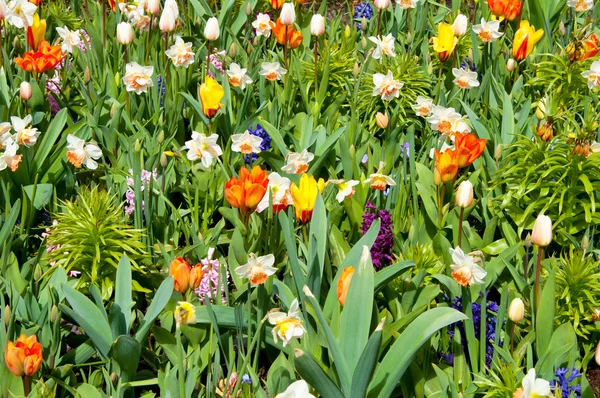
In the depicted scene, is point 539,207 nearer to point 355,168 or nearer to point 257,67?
point 355,168

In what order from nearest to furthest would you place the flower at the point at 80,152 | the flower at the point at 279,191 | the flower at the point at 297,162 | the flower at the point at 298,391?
the flower at the point at 298,391 → the flower at the point at 279,191 → the flower at the point at 297,162 → the flower at the point at 80,152

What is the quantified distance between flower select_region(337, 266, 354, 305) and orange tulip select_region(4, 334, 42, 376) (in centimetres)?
65

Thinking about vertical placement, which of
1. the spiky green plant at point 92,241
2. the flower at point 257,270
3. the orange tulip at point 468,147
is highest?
the orange tulip at point 468,147

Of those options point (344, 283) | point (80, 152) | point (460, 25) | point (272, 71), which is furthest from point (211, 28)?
point (344, 283)

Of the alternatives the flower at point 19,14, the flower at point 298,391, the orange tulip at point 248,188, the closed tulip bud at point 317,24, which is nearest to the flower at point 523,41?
the closed tulip bud at point 317,24

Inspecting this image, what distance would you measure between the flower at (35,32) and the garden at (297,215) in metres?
0.01

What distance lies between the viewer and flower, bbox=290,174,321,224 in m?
1.92

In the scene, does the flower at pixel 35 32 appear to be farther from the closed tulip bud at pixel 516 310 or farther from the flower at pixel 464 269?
the closed tulip bud at pixel 516 310

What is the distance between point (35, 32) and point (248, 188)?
1479mm

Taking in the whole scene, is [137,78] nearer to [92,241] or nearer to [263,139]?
[263,139]

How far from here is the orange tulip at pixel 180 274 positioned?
5.71 feet

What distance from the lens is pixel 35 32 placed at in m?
2.92

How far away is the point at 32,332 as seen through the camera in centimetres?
→ 181

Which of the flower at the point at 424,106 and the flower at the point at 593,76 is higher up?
the flower at the point at 593,76
